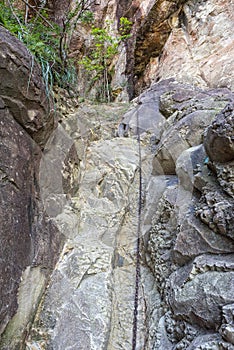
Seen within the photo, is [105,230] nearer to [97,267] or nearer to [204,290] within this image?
[97,267]

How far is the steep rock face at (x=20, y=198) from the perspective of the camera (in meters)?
1.78

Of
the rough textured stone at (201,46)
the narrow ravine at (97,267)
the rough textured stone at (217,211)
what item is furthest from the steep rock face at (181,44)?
the rough textured stone at (217,211)

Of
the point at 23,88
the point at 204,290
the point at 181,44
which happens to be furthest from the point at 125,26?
the point at 204,290

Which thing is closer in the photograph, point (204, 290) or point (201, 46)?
point (204, 290)

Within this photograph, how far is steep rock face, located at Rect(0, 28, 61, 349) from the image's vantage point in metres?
1.78

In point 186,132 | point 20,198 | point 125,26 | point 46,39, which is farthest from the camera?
point 125,26

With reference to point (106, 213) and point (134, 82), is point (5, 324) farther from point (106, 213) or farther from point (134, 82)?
point (134, 82)

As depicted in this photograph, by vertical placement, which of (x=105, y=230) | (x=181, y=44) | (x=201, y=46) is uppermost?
(x=181, y=44)

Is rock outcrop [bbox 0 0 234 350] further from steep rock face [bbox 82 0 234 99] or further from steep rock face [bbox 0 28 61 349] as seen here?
steep rock face [bbox 82 0 234 99]

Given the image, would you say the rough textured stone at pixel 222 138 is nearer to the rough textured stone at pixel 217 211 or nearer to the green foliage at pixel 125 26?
the rough textured stone at pixel 217 211

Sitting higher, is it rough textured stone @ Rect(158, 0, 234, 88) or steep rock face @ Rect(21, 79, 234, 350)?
rough textured stone @ Rect(158, 0, 234, 88)

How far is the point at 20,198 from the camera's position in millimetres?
1998

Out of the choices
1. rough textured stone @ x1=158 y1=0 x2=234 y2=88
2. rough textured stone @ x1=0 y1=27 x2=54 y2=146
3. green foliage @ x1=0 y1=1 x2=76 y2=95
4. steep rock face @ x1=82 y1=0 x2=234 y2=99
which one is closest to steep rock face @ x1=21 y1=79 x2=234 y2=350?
green foliage @ x1=0 y1=1 x2=76 y2=95

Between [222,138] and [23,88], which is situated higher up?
[23,88]
